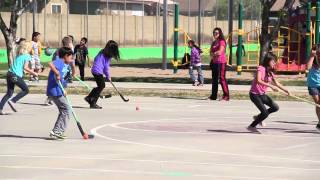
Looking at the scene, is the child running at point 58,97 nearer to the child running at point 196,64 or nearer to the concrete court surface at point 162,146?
the concrete court surface at point 162,146

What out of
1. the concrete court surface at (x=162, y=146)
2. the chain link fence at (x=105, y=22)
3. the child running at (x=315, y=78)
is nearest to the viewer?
the concrete court surface at (x=162, y=146)

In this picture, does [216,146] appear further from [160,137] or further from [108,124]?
[108,124]

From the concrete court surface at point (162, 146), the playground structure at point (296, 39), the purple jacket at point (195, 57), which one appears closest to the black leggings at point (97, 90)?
the concrete court surface at point (162, 146)

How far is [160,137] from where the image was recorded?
1234 cm

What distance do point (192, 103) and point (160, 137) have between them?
22.0 ft

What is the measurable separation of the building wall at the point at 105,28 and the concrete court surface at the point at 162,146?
1195 inches

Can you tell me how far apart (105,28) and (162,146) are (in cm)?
4185

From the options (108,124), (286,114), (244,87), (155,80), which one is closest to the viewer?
(108,124)

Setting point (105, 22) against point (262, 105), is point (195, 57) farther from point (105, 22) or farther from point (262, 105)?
point (105, 22)

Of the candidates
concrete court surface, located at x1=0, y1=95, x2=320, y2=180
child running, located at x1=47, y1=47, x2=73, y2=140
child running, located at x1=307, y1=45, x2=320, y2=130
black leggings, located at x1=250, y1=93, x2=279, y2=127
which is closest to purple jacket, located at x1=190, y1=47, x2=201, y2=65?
concrete court surface, located at x1=0, y1=95, x2=320, y2=180

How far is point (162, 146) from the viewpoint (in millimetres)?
11266

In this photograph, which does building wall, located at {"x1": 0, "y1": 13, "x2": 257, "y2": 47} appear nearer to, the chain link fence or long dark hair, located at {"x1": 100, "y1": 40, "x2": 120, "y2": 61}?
the chain link fence

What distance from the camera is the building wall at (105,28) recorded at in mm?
47406

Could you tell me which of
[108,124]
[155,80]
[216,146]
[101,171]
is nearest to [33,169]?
[101,171]
